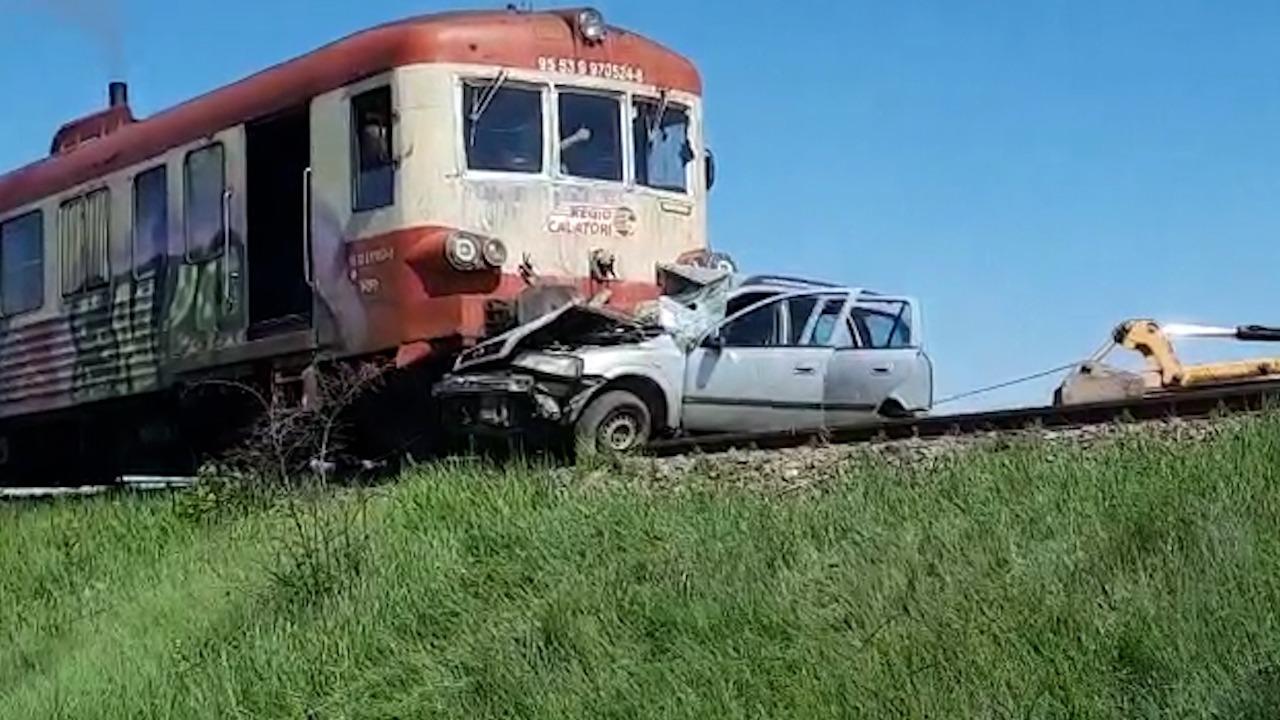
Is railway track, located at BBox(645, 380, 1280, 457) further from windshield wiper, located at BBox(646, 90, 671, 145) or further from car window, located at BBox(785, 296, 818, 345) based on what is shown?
windshield wiper, located at BBox(646, 90, 671, 145)

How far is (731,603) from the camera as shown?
7.56m

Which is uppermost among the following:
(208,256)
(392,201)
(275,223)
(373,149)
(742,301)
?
(373,149)

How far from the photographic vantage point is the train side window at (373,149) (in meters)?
13.4

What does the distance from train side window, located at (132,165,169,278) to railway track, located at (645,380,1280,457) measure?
5699 millimetres

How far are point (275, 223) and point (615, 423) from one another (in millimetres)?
4152

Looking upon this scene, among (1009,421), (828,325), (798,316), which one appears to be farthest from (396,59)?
(1009,421)

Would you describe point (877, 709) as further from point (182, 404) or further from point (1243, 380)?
point (182, 404)

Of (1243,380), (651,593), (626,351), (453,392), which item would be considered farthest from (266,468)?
(1243,380)

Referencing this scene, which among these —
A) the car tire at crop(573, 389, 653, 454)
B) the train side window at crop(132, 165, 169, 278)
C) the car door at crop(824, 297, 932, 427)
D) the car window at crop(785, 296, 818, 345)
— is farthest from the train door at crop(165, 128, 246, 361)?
the car door at crop(824, 297, 932, 427)

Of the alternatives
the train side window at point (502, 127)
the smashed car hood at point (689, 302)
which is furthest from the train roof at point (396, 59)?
the smashed car hood at point (689, 302)

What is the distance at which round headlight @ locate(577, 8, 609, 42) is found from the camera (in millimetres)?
14094

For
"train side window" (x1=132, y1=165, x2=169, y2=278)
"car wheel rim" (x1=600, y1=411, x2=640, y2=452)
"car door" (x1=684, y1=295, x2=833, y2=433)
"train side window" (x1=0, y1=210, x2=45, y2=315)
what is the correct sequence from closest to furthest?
"car wheel rim" (x1=600, y1=411, x2=640, y2=452) < "car door" (x1=684, y1=295, x2=833, y2=433) < "train side window" (x1=132, y1=165, x2=169, y2=278) < "train side window" (x1=0, y1=210, x2=45, y2=315)

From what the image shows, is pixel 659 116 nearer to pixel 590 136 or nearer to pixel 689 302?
pixel 590 136

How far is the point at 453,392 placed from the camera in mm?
12531
